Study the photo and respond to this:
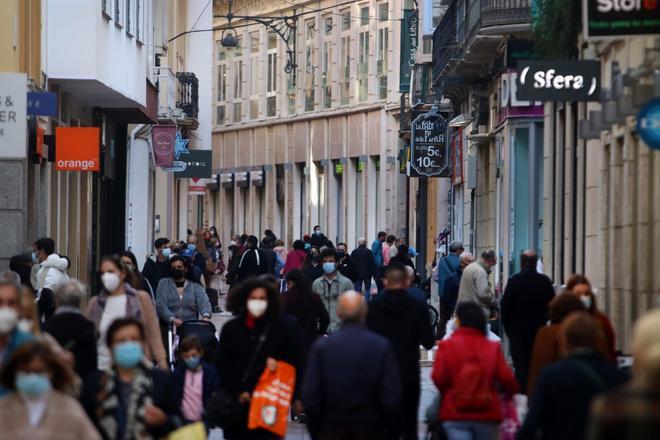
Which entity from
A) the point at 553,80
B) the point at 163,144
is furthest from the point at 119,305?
the point at 163,144

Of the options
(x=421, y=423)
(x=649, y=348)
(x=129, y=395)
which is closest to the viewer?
(x=649, y=348)

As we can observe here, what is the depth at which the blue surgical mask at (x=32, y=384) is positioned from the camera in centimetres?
873

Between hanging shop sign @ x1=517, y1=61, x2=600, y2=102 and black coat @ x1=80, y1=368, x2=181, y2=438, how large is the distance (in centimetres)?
1071

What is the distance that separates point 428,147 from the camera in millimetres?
43312

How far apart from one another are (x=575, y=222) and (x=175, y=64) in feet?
85.7

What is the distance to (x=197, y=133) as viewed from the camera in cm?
5706

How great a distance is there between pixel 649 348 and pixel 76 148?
65.4 feet

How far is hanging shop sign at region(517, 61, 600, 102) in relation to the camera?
20.6m

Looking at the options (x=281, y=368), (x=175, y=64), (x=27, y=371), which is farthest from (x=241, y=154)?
(x=27, y=371)

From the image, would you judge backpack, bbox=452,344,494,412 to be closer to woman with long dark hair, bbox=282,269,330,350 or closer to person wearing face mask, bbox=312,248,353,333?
woman with long dark hair, bbox=282,269,330,350

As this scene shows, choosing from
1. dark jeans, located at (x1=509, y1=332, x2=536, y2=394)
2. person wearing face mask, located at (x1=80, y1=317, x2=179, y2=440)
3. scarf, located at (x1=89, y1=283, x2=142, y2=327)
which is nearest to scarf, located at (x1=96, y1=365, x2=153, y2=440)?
person wearing face mask, located at (x1=80, y1=317, x2=179, y2=440)

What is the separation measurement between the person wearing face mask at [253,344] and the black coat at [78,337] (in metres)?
0.98

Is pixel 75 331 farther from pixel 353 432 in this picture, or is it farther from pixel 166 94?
pixel 166 94

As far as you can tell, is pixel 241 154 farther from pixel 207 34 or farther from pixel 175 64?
pixel 175 64
